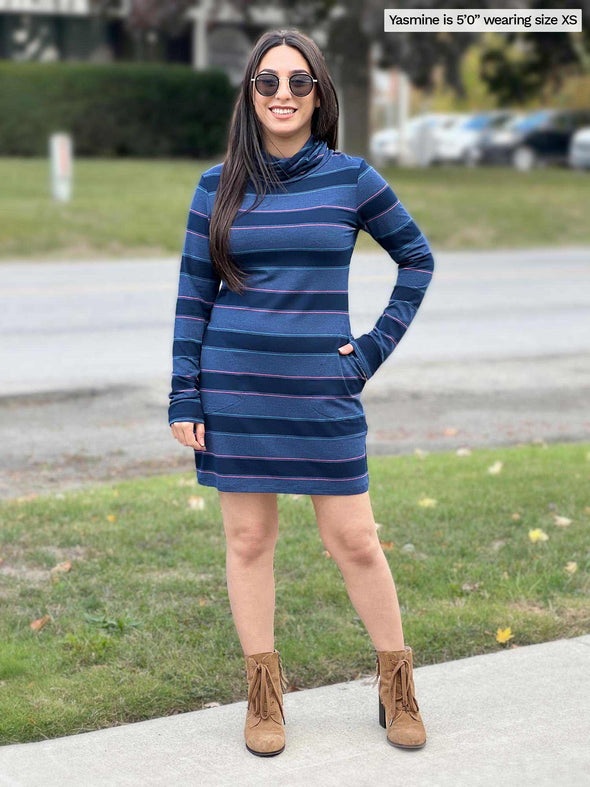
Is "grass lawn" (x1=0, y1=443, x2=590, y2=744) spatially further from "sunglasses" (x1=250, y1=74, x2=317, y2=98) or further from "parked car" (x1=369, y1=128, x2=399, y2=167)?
"parked car" (x1=369, y1=128, x2=399, y2=167)

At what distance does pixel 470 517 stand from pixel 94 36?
28968 millimetres

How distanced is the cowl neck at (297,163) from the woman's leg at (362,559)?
83 cm

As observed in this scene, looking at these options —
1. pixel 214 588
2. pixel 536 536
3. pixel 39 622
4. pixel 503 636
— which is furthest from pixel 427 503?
pixel 39 622

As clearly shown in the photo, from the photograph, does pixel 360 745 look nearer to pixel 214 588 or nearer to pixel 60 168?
pixel 214 588

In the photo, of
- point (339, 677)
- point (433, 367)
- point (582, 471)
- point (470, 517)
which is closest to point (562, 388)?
point (433, 367)

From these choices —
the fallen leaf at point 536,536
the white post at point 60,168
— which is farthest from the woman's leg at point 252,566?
the white post at point 60,168

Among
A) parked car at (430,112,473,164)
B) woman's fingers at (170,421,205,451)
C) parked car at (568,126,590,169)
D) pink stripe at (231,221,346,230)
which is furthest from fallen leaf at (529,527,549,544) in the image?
parked car at (430,112,473,164)

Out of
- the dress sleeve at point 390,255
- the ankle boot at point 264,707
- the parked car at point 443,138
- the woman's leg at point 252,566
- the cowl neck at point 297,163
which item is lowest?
the parked car at point 443,138

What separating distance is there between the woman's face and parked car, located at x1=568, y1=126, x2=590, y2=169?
111 ft

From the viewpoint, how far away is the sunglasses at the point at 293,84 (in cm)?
312

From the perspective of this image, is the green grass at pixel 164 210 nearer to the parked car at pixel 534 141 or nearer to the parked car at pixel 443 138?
the parked car at pixel 534 141

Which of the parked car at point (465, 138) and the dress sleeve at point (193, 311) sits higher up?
the dress sleeve at point (193, 311)

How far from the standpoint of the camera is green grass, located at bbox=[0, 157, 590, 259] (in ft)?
57.1

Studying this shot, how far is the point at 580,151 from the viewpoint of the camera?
35438 millimetres
